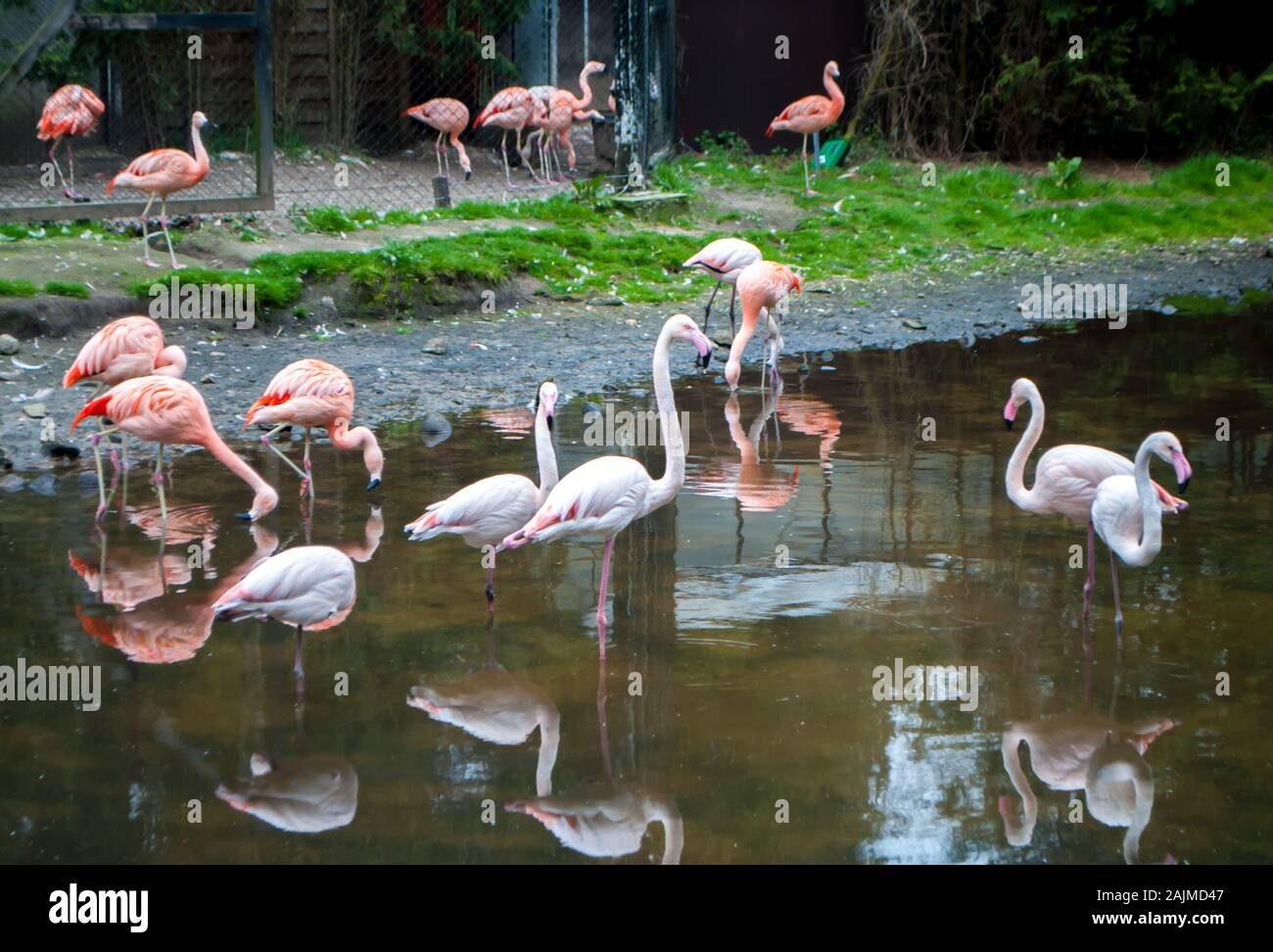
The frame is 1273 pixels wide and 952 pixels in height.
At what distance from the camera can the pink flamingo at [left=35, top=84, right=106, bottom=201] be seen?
39.0ft

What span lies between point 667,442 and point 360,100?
1136 cm

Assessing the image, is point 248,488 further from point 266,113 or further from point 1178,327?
point 1178,327

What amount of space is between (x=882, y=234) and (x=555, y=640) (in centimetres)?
957

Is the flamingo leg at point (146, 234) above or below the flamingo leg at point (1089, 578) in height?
above

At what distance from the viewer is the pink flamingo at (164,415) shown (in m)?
6.68

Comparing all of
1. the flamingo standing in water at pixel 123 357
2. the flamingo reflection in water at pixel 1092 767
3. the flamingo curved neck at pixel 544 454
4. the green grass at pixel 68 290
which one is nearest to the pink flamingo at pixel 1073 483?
the flamingo reflection in water at pixel 1092 767

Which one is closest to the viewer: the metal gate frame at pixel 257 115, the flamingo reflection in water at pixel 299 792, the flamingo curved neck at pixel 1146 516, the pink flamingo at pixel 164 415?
the flamingo reflection in water at pixel 299 792

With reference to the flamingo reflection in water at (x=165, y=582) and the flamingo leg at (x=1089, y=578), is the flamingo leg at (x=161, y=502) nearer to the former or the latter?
the flamingo reflection in water at (x=165, y=582)

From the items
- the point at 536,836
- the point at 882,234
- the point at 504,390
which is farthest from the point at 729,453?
the point at 882,234

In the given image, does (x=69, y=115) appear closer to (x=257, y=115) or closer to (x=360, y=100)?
(x=257, y=115)

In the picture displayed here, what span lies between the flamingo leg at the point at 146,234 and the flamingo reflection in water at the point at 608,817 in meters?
7.08

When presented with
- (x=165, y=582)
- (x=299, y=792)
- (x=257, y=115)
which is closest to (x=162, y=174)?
(x=257, y=115)

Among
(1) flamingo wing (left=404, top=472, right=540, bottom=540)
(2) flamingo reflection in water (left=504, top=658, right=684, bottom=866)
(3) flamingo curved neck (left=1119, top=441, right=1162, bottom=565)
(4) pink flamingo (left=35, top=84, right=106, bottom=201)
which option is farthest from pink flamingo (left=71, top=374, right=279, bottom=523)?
(4) pink flamingo (left=35, top=84, right=106, bottom=201)

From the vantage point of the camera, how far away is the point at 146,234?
10.1 m
